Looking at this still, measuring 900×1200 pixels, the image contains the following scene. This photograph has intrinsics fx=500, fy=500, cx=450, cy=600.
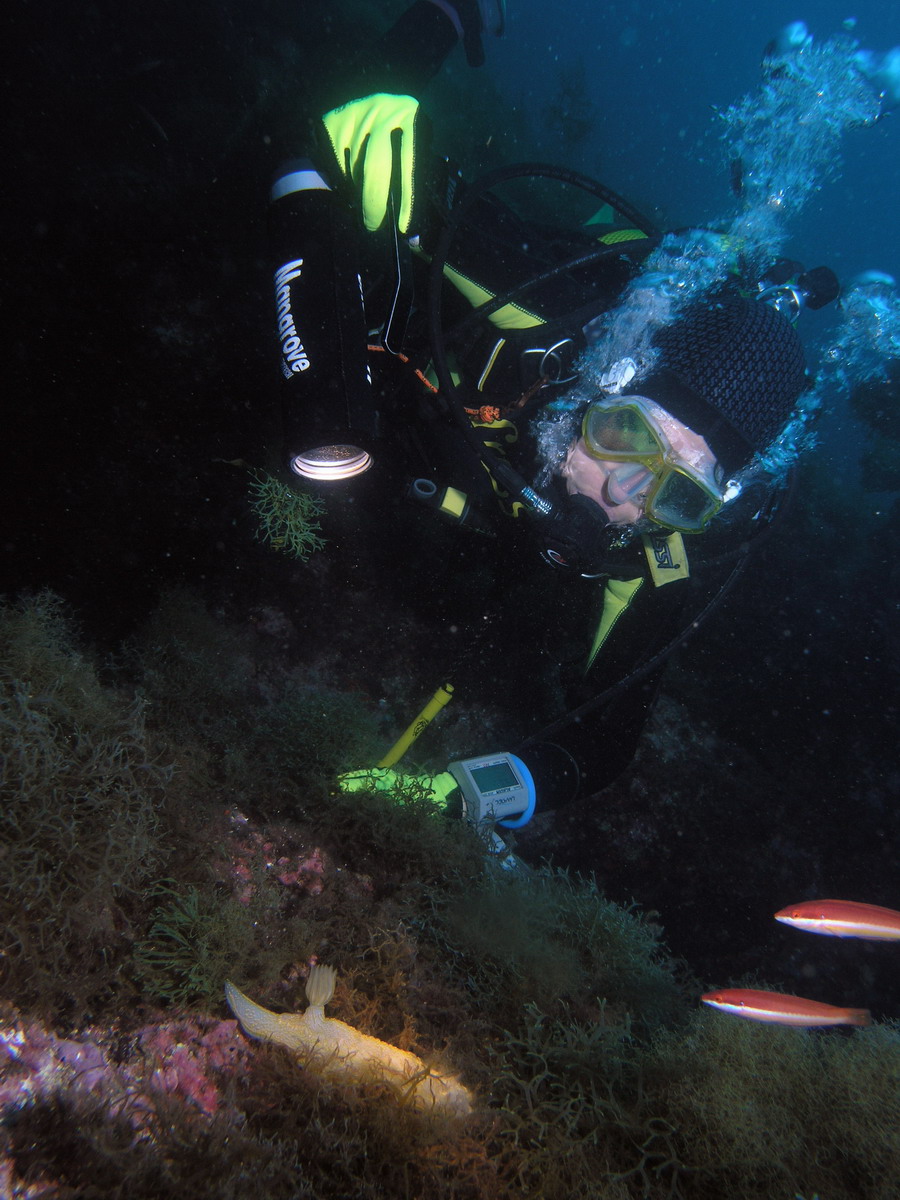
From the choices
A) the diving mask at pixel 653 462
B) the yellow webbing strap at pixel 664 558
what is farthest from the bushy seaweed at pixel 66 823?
the yellow webbing strap at pixel 664 558

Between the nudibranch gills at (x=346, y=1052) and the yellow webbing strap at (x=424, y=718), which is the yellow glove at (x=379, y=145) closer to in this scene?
the yellow webbing strap at (x=424, y=718)

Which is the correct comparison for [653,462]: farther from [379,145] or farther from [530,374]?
[379,145]

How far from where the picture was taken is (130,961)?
1677mm

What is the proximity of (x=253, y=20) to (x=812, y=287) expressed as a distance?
6.65 m

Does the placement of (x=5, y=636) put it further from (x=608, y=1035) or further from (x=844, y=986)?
(x=844, y=986)

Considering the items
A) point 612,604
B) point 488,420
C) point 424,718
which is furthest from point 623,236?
point 424,718

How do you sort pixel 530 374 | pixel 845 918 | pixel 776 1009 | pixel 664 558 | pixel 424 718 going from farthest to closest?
pixel 664 558
pixel 424 718
pixel 530 374
pixel 845 918
pixel 776 1009

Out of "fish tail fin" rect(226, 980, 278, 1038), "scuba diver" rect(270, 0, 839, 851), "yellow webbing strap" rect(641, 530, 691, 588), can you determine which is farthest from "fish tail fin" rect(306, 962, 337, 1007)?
"yellow webbing strap" rect(641, 530, 691, 588)

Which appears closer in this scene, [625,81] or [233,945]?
[233,945]

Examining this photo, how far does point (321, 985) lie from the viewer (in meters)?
1.78

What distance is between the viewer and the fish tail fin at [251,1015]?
166 cm

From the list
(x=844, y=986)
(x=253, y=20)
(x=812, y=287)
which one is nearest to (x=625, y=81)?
(x=253, y=20)

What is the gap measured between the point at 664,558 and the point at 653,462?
37.5 inches

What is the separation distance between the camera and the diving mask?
3066 millimetres
